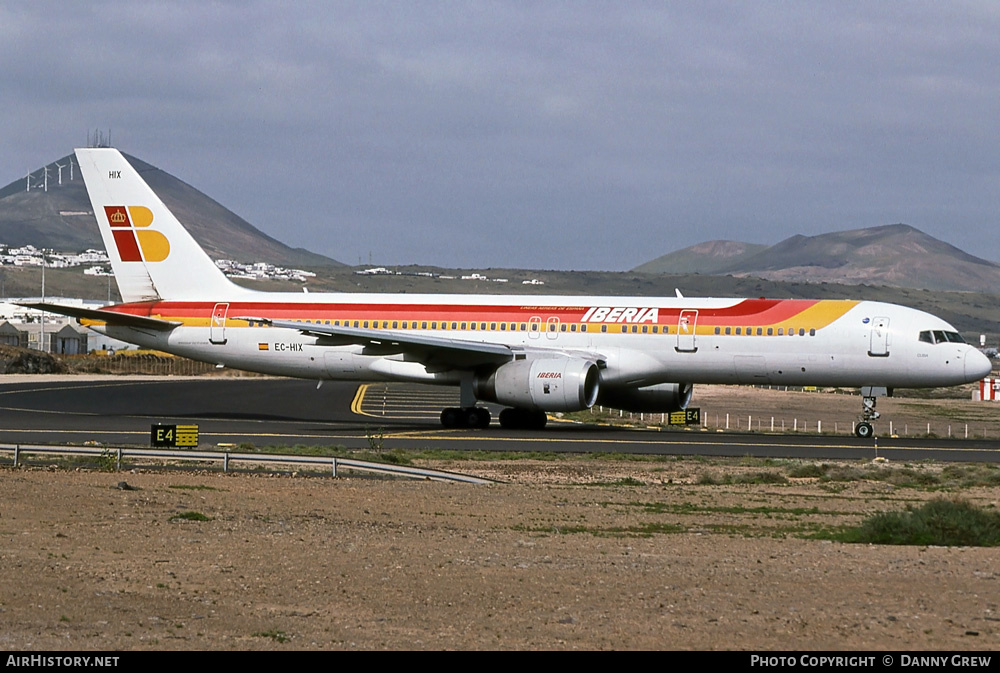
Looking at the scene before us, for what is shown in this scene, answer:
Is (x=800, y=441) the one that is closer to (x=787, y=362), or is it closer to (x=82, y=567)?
(x=787, y=362)

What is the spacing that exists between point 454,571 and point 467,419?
1028 inches

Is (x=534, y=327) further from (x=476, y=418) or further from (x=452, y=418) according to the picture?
(x=452, y=418)

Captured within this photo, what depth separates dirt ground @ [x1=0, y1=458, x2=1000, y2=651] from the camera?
10.7 meters

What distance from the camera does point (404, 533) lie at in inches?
679

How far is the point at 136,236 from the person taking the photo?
147ft

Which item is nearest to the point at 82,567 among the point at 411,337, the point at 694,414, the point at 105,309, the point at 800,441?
the point at 411,337

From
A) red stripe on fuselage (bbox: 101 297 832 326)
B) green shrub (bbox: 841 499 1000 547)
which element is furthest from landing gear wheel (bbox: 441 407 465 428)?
green shrub (bbox: 841 499 1000 547)

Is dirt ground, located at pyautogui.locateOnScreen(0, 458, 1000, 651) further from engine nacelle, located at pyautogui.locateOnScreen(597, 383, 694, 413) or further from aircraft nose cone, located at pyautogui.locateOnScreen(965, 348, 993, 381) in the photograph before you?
engine nacelle, located at pyautogui.locateOnScreen(597, 383, 694, 413)

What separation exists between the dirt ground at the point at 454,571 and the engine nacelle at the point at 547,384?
13.3 metres

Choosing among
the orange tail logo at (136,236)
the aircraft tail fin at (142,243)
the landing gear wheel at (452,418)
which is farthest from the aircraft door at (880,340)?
the orange tail logo at (136,236)

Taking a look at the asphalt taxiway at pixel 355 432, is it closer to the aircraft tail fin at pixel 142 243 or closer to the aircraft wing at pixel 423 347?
the aircraft wing at pixel 423 347

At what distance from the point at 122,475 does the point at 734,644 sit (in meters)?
15.7

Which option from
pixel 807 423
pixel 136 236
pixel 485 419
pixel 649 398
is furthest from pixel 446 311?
pixel 807 423

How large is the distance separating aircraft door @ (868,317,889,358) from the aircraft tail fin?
21492 millimetres
